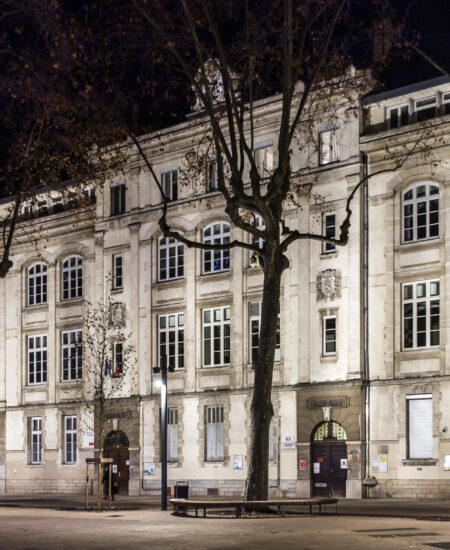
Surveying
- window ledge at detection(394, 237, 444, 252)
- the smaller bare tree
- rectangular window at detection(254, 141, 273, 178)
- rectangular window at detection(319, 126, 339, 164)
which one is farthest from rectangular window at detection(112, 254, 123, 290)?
window ledge at detection(394, 237, 444, 252)

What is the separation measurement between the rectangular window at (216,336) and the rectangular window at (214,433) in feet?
6.72

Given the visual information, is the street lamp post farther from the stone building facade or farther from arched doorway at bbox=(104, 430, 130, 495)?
arched doorway at bbox=(104, 430, 130, 495)

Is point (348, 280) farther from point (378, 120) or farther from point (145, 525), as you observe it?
point (145, 525)

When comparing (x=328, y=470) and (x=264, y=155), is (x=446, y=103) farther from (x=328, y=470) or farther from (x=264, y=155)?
(x=328, y=470)

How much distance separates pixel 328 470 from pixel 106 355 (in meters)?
14.2

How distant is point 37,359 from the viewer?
2308 inches

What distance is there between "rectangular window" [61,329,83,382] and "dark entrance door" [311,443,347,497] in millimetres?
15602

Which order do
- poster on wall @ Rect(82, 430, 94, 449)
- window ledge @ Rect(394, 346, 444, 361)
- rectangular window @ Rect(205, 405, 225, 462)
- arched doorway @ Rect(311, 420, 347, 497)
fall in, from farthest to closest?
1. poster on wall @ Rect(82, 430, 94, 449)
2. rectangular window @ Rect(205, 405, 225, 462)
3. arched doorway @ Rect(311, 420, 347, 497)
4. window ledge @ Rect(394, 346, 444, 361)

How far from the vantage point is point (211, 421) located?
48781 mm

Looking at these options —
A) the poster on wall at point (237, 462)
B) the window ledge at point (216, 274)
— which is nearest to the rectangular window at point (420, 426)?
the poster on wall at point (237, 462)

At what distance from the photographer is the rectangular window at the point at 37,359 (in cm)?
5812

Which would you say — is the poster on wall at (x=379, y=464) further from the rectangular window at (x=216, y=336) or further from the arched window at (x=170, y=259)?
the arched window at (x=170, y=259)

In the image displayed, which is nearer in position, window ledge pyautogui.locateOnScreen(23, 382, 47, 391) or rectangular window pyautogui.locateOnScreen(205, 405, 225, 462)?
rectangular window pyautogui.locateOnScreen(205, 405, 225, 462)

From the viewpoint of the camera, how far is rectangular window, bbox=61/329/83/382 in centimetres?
5562
